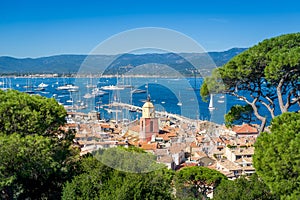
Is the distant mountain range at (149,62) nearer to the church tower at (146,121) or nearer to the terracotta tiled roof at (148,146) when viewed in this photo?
the church tower at (146,121)

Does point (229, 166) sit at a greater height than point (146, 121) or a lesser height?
lesser

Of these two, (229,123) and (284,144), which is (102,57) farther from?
(284,144)

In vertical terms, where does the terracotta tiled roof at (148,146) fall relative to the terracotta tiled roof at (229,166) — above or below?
above

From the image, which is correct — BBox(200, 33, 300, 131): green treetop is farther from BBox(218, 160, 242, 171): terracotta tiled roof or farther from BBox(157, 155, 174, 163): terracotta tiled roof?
BBox(218, 160, 242, 171): terracotta tiled roof

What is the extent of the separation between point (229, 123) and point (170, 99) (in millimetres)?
49366

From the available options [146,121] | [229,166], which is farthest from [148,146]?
[229,166]

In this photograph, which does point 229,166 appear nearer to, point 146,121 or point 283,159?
point 146,121

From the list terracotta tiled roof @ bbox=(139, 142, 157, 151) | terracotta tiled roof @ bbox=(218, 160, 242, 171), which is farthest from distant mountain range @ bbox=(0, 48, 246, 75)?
terracotta tiled roof @ bbox=(218, 160, 242, 171)

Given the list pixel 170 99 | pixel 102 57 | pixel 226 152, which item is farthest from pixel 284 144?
pixel 170 99

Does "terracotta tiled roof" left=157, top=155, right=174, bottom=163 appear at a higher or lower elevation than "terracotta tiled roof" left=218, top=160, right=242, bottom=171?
higher

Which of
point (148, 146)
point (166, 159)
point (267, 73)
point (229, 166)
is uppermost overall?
point (267, 73)

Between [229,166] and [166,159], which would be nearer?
[166,159]

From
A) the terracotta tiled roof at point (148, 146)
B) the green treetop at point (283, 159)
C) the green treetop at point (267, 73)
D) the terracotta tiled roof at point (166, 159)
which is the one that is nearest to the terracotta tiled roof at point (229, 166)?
the terracotta tiled roof at point (166, 159)

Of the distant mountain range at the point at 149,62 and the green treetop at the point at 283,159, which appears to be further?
the distant mountain range at the point at 149,62
